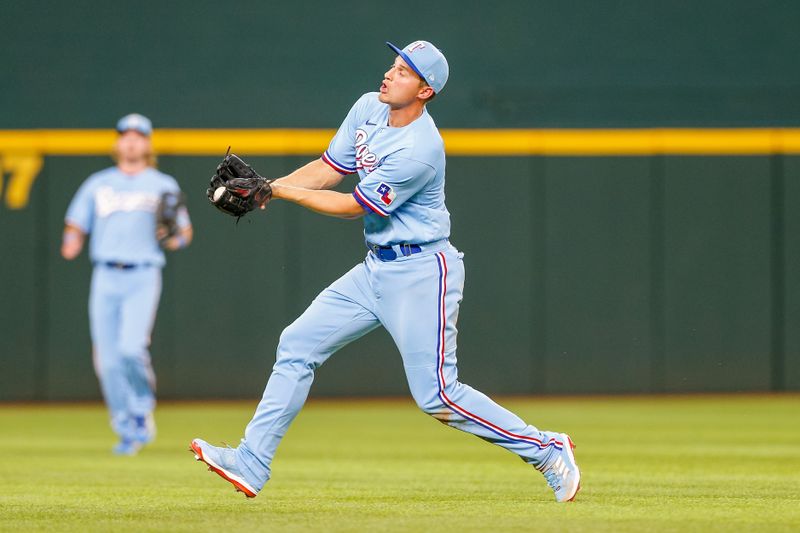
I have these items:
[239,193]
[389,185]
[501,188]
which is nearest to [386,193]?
[389,185]

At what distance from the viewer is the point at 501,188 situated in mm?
14164

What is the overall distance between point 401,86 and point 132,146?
4.28 m

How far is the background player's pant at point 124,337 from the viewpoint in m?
9.62

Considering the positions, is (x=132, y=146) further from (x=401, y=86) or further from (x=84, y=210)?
(x=401, y=86)

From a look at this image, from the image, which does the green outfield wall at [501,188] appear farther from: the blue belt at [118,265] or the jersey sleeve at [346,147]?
the jersey sleeve at [346,147]

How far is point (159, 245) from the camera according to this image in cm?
1005

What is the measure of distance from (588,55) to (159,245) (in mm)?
6155

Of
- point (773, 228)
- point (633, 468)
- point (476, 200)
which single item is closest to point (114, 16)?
point (476, 200)

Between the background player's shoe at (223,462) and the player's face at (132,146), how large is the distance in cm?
436

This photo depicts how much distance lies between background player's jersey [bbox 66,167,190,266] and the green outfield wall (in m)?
3.75

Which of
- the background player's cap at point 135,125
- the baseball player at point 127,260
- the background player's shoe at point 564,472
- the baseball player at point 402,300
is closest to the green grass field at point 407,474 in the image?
the background player's shoe at point 564,472

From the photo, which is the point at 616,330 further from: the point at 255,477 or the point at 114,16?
the point at 255,477

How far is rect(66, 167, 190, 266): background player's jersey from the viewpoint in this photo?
9.88 m

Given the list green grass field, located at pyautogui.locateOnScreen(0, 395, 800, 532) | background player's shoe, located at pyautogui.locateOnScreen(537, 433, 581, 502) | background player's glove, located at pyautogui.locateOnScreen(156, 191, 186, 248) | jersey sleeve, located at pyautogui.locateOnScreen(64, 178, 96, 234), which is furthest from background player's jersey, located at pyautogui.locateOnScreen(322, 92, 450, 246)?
jersey sleeve, located at pyautogui.locateOnScreen(64, 178, 96, 234)
